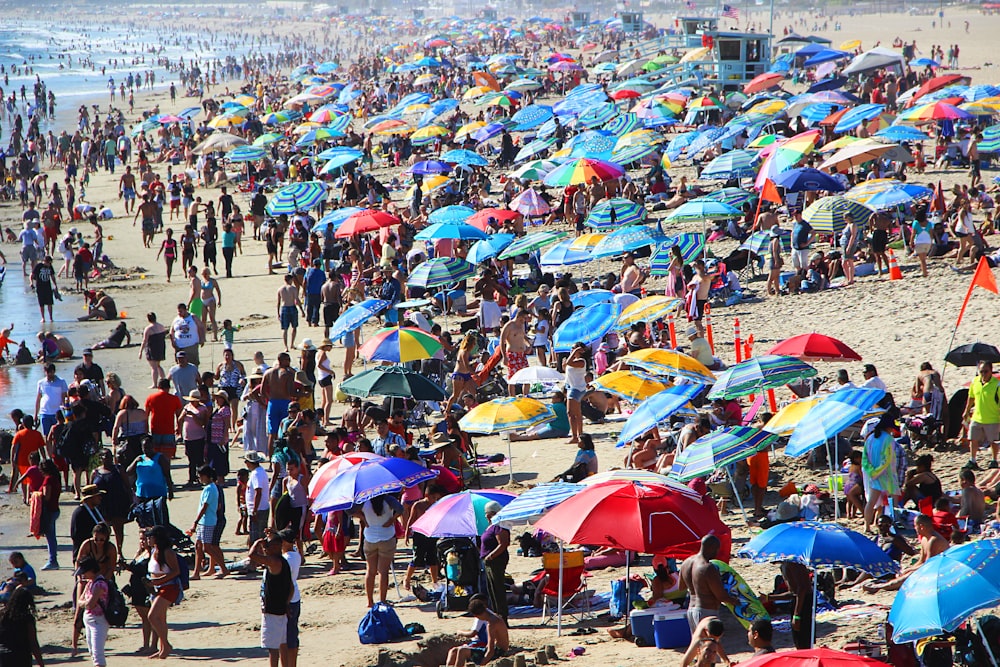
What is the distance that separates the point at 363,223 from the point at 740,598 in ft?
44.3

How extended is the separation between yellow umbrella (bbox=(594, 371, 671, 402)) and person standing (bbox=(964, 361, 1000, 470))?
294 cm

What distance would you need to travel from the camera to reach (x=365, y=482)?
9.44 metres

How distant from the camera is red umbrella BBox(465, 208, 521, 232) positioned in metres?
20.7

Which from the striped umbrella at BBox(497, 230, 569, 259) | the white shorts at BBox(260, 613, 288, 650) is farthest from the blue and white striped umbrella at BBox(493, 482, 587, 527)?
the striped umbrella at BBox(497, 230, 569, 259)

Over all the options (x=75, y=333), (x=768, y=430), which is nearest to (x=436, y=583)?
(x=768, y=430)

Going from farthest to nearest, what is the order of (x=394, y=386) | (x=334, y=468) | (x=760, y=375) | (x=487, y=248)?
(x=487, y=248) → (x=394, y=386) → (x=760, y=375) → (x=334, y=468)

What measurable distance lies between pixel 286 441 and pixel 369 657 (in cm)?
319

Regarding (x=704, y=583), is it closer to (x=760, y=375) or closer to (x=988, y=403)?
(x=760, y=375)

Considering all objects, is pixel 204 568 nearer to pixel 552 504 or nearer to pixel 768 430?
pixel 552 504

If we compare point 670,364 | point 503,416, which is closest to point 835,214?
point 670,364

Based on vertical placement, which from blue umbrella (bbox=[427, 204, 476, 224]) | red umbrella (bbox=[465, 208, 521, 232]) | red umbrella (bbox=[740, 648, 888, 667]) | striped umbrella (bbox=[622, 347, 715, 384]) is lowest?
striped umbrella (bbox=[622, 347, 715, 384])

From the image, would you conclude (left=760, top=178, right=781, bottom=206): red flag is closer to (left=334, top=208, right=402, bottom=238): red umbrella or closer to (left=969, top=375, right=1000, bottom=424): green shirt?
(left=334, top=208, right=402, bottom=238): red umbrella

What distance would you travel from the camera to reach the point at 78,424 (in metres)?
12.3

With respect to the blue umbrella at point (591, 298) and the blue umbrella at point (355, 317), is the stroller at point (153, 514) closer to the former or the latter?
the blue umbrella at point (355, 317)
